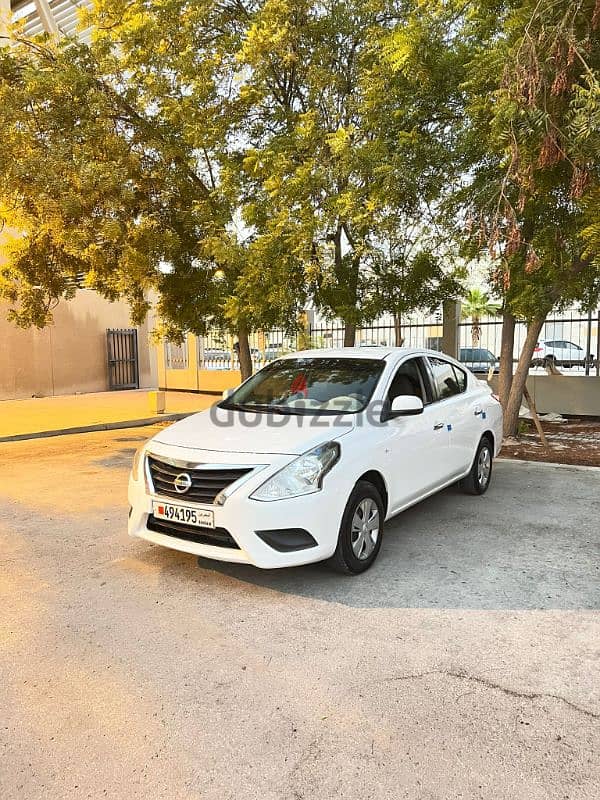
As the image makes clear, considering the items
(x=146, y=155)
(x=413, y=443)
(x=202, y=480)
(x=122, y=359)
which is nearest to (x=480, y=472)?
(x=413, y=443)

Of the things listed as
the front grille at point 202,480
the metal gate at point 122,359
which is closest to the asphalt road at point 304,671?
the front grille at point 202,480

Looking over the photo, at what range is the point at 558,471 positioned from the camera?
26.0 ft

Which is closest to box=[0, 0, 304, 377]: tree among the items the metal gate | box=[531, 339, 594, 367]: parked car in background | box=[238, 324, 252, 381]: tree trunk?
box=[238, 324, 252, 381]: tree trunk

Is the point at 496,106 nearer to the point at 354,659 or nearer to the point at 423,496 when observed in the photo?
the point at 423,496

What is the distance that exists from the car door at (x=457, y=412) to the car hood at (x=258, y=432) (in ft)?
4.90

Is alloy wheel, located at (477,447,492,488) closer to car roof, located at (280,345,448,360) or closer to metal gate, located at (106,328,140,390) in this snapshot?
car roof, located at (280,345,448,360)

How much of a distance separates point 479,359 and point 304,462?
10800 mm

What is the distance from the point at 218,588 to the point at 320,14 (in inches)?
349

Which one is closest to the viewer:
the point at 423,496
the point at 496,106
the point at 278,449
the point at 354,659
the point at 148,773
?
the point at 148,773

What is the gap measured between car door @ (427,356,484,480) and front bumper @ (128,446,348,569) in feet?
6.35

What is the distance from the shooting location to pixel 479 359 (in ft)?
45.8

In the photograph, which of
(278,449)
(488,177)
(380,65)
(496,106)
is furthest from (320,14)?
(278,449)

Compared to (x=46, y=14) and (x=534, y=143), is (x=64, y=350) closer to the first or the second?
(x=46, y=14)

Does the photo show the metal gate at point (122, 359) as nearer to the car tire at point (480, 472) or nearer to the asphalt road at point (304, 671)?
the asphalt road at point (304, 671)
